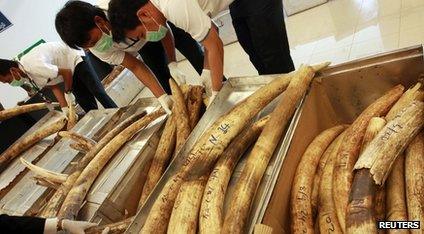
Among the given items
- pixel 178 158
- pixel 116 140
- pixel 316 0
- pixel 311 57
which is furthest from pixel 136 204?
pixel 316 0

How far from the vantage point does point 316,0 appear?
4.43m

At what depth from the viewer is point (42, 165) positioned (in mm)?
2395

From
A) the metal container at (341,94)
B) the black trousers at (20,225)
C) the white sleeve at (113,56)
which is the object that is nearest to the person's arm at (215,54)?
the metal container at (341,94)

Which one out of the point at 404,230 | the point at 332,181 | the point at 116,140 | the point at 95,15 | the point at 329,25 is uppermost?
the point at 329,25

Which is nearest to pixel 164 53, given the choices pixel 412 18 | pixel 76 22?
pixel 76 22

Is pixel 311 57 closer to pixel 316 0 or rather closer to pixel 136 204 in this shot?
pixel 316 0

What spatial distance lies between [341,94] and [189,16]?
84cm

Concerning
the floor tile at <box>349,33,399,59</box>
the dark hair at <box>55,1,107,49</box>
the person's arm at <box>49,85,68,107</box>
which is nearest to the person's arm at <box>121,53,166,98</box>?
the dark hair at <box>55,1,107,49</box>

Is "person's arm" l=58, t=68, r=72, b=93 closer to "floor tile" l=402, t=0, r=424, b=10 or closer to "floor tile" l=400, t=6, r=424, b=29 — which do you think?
"floor tile" l=400, t=6, r=424, b=29

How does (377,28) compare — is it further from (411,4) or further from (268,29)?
(268,29)

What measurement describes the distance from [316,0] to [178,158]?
3847 millimetres

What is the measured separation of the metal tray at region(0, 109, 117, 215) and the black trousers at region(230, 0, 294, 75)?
1.27m

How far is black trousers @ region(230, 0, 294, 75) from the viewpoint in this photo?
1.99m

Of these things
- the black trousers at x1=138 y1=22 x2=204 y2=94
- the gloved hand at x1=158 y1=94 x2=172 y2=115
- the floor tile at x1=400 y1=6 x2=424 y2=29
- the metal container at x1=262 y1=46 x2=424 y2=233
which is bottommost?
the metal container at x1=262 y1=46 x2=424 y2=233
